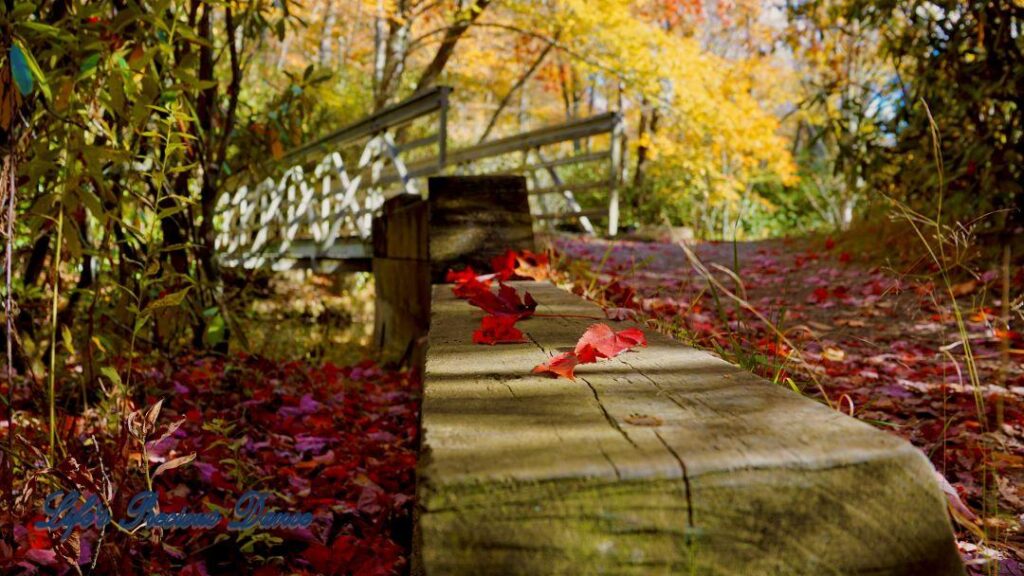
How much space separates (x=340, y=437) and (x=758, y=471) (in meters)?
2.17

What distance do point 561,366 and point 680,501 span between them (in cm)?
53

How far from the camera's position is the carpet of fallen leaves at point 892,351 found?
5.83 ft

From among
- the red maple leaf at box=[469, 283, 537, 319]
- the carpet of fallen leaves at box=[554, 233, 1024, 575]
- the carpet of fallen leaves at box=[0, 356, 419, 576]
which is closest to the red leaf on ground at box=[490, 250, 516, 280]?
the carpet of fallen leaves at box=[554, 233, 1024, 575]

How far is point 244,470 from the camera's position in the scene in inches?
86.0

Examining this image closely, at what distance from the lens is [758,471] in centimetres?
79

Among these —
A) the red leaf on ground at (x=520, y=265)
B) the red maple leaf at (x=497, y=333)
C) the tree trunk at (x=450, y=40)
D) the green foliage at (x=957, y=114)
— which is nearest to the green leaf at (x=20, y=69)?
the red maple leaf at (x=497, y=333)

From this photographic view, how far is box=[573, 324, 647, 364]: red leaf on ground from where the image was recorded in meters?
1.40

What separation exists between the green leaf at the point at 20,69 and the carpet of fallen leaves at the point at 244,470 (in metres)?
0.71

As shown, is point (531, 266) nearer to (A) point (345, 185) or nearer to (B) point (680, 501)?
(B) point (680, 501)

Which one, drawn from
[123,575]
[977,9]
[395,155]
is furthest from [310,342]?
[977,9]

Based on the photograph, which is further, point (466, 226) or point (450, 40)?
point (450, 40)

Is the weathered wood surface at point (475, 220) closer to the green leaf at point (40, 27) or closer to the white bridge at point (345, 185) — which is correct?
the white bridge at point (345, 185)

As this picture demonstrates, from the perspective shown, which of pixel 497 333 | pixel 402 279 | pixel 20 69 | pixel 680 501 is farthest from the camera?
pixel 402 279

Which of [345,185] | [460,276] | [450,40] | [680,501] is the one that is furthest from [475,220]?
[450,40]
